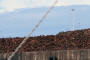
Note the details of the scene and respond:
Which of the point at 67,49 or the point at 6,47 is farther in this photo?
the point at 6,47

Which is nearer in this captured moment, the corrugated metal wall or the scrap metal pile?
the corrugated metal wall

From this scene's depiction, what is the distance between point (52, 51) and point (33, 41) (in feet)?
13.6

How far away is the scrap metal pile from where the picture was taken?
97.1 feet

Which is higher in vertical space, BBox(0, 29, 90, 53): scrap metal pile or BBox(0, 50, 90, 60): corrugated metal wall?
BBox(0, 29, 90, 53): scrap metal pile

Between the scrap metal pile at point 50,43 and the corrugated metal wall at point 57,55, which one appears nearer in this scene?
the corrugated metal wall at point 57,55

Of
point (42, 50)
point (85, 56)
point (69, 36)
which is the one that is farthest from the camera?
point (69, 36)

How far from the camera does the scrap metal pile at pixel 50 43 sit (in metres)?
29.6

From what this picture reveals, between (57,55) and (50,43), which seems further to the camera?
Result: (50,43)

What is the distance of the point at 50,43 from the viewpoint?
30.4 metres

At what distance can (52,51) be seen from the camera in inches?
1081

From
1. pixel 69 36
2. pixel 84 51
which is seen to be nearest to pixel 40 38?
pixel 69 36

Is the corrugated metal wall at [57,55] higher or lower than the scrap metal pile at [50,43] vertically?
lower

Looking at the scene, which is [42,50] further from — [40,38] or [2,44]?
[2,44]

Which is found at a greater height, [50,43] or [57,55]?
[50,43]
